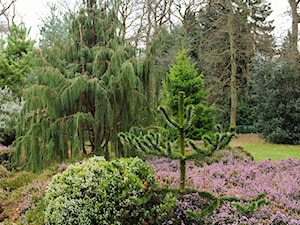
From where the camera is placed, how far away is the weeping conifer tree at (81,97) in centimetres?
415

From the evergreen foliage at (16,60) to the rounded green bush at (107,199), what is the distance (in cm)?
1080

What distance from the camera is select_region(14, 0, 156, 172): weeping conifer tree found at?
4152mm

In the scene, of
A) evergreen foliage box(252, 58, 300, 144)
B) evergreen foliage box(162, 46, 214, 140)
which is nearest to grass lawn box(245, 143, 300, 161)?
evergreen foliage box(252, 58, 300, 144)

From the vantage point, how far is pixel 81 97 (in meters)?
4.31

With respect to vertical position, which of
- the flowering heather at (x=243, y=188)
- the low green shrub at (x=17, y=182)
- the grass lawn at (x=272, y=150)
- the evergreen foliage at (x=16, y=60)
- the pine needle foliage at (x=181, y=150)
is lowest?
the grass lawn at (x=272, y=150)

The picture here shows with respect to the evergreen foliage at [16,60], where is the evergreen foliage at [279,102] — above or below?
below

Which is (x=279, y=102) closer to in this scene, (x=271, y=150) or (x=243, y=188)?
(x=271, y=150)

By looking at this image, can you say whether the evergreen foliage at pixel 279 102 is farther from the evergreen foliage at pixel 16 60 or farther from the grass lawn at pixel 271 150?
the evergreen foliage at pixel 16 60

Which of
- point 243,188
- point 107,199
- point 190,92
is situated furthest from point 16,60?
point 243,188

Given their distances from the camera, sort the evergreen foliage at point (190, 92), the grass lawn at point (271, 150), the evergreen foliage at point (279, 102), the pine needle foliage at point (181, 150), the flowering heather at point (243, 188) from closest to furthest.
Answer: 1. the pine needle foliage at point (181, 150)
2. the flowering heather at point (243, 188)
3. the evergreen foliage at point (190, 92)
4. the grass lawn at point (271, 150)
5. the evergreen foliage at point (279, 102)

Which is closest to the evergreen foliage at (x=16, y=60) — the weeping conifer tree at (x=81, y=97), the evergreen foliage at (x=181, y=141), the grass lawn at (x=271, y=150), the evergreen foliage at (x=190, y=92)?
the evergreen foliage at (x=190, y=92)

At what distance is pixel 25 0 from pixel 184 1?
11528 millimetres

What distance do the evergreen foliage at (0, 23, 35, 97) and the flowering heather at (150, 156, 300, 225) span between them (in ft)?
35.5

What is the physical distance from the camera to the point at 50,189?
289cm
